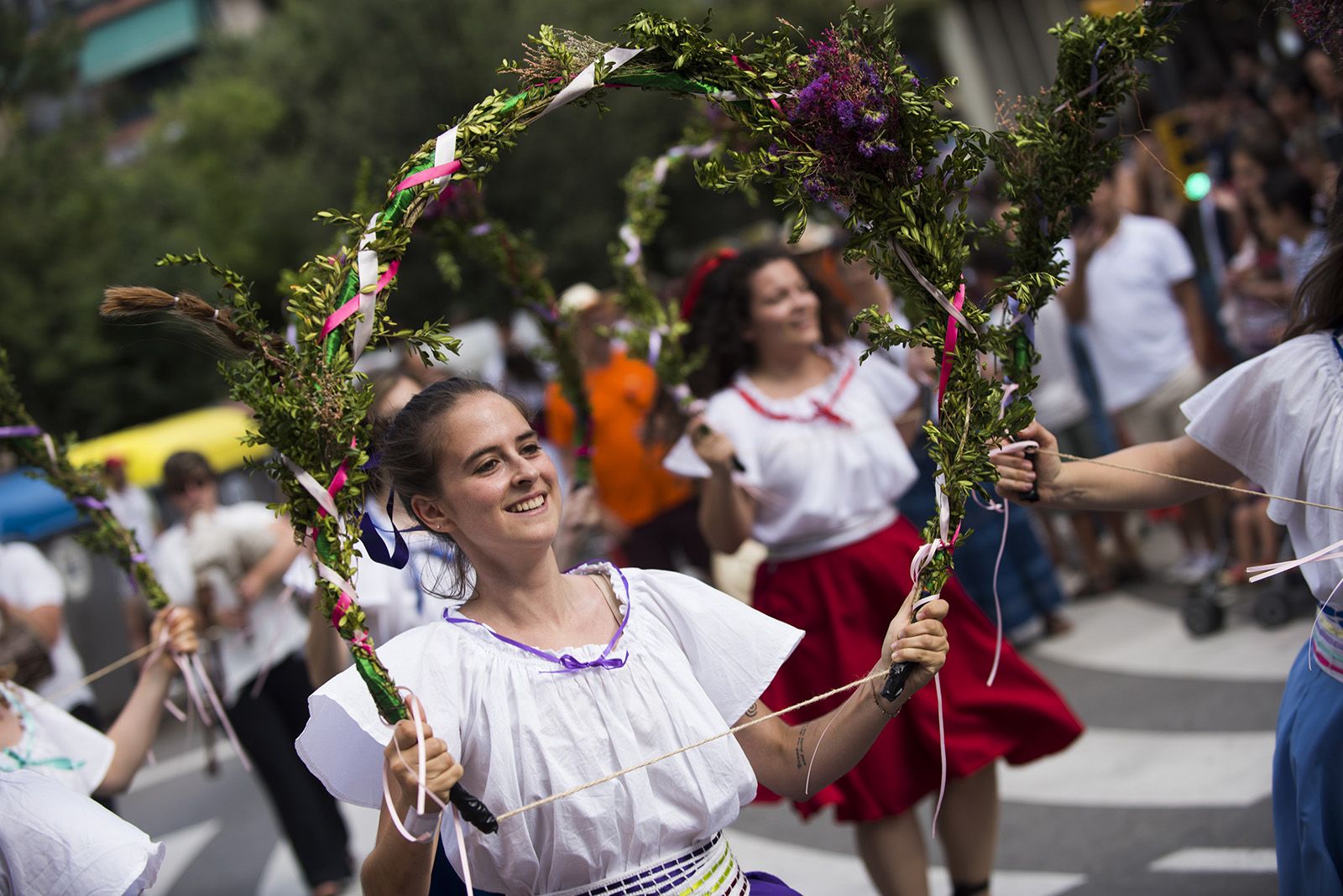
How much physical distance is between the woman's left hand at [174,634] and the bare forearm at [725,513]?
1.71m

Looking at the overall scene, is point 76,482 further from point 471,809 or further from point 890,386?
point 890,386

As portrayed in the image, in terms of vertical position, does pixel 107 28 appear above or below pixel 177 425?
above

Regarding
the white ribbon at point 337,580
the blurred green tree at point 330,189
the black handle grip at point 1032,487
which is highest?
the blurred green tree at point 330,189

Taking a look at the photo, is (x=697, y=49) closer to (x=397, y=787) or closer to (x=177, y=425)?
(x=397, y=787)

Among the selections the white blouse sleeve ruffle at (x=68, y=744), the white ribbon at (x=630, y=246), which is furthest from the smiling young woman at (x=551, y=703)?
the white ribbon at (x=630, y=246)

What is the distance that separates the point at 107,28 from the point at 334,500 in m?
41.5

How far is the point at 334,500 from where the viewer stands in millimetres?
2693

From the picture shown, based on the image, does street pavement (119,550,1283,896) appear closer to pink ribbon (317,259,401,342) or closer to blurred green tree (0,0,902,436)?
pink ribbon (317,259,401,342)

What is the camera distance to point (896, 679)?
2.83m

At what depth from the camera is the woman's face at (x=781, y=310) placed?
4996 mm

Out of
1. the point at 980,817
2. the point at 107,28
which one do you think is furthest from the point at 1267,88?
the point at 107,28

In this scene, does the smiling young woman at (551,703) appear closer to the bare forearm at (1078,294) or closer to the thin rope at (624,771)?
the thin rope at (624,771)

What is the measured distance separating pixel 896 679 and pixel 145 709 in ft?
7.77

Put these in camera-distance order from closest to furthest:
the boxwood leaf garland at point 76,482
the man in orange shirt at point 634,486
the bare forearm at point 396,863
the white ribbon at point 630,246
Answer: the bare forearm at point 396,863 < the boxwood leaf garland at point 76,482 < the white ribbon at point 630,246 < the man in orange shirt at point 634,486
